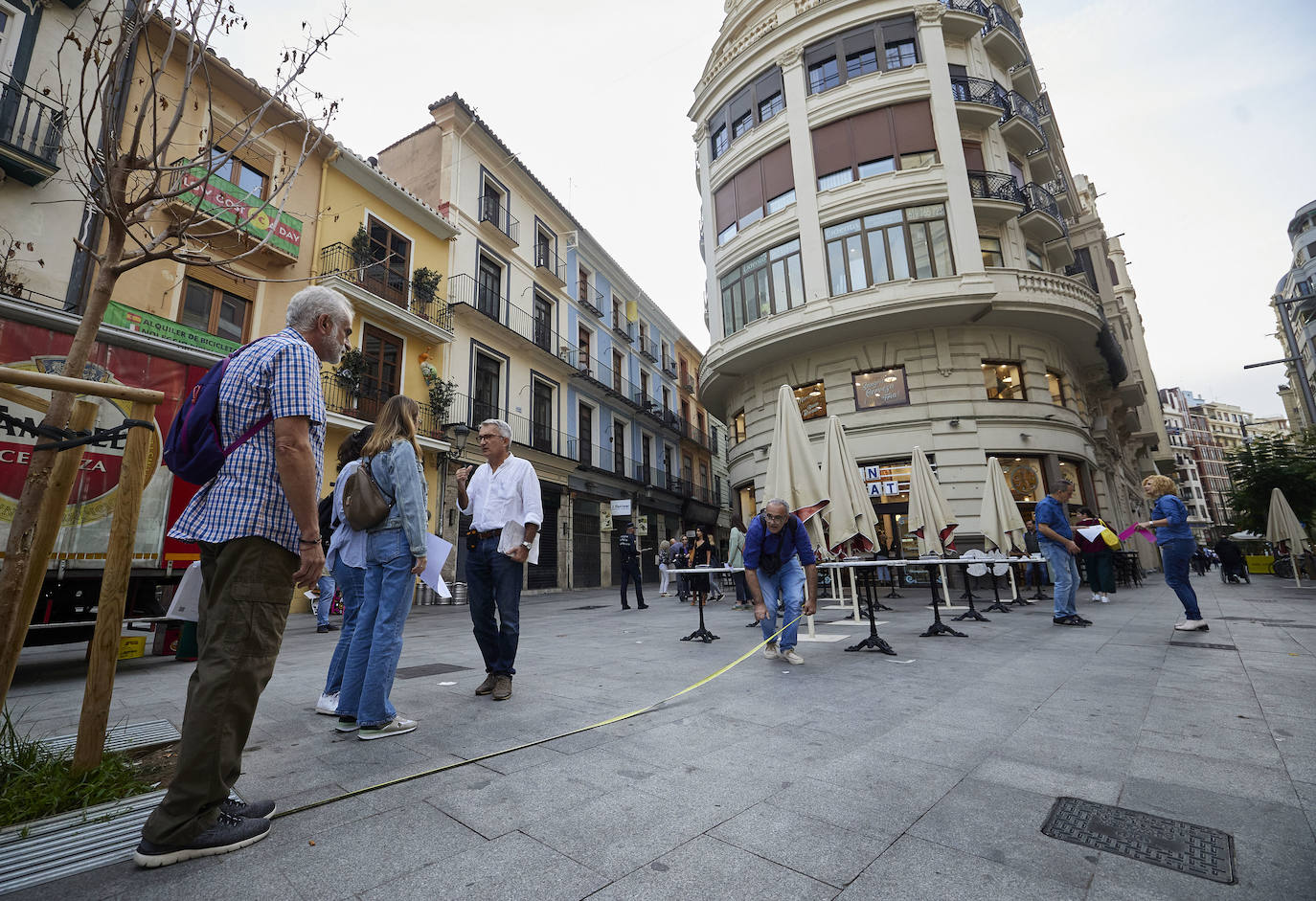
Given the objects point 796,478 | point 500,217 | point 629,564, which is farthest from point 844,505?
point 500,217

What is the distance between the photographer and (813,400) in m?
17.3

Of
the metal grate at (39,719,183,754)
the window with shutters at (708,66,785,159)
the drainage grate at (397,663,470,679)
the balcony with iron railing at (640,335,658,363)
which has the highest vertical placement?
the window with shutters at (708,66,785,159)

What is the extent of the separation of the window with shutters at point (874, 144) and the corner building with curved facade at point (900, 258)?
5 cm

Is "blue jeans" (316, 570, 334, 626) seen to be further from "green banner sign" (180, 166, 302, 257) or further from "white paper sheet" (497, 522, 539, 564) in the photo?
"green banner sign" (180, 166, 302, 257)

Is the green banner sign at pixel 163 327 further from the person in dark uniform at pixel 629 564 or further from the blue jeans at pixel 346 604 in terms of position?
the blue jeans at pixel 346 604

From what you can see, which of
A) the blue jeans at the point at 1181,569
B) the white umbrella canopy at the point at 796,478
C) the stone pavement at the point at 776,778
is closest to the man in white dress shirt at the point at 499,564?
the stone pavement at the point at 776,778

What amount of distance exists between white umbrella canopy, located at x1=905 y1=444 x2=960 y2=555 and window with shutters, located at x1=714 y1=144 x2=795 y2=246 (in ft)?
35.7

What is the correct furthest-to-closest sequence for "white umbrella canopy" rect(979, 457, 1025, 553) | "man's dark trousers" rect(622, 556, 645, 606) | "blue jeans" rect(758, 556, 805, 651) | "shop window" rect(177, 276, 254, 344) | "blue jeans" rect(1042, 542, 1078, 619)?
"man's dark trousers" rect(622, 556, 645, 606), "shop window" rect(177, 276, 254, 344), "white umbrella canopy" rect(979, 457, 1025, 553), "blue jeans" rect(1042, 542, 1078, 619), "blue jeans" rect(758, 556, 805, 651)

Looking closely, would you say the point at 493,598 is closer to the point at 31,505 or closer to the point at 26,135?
the point at 31,505

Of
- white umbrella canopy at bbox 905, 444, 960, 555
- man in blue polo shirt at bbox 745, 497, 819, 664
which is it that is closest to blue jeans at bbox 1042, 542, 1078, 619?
white umbrella canopy at bbox 905, 444, 960, 555

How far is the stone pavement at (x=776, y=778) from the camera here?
167 centimetres

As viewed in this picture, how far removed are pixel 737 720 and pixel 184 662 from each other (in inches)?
228

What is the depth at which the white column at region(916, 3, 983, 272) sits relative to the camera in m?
15.4

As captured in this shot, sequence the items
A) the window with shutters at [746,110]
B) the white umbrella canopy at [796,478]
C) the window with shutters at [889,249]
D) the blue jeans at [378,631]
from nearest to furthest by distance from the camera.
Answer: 1. the blue jeans at [378,631]
2. the white umbrella canopy at [796,478]
3. the window with shutters at [889,249]
4. the window with shutters at [746,110]
